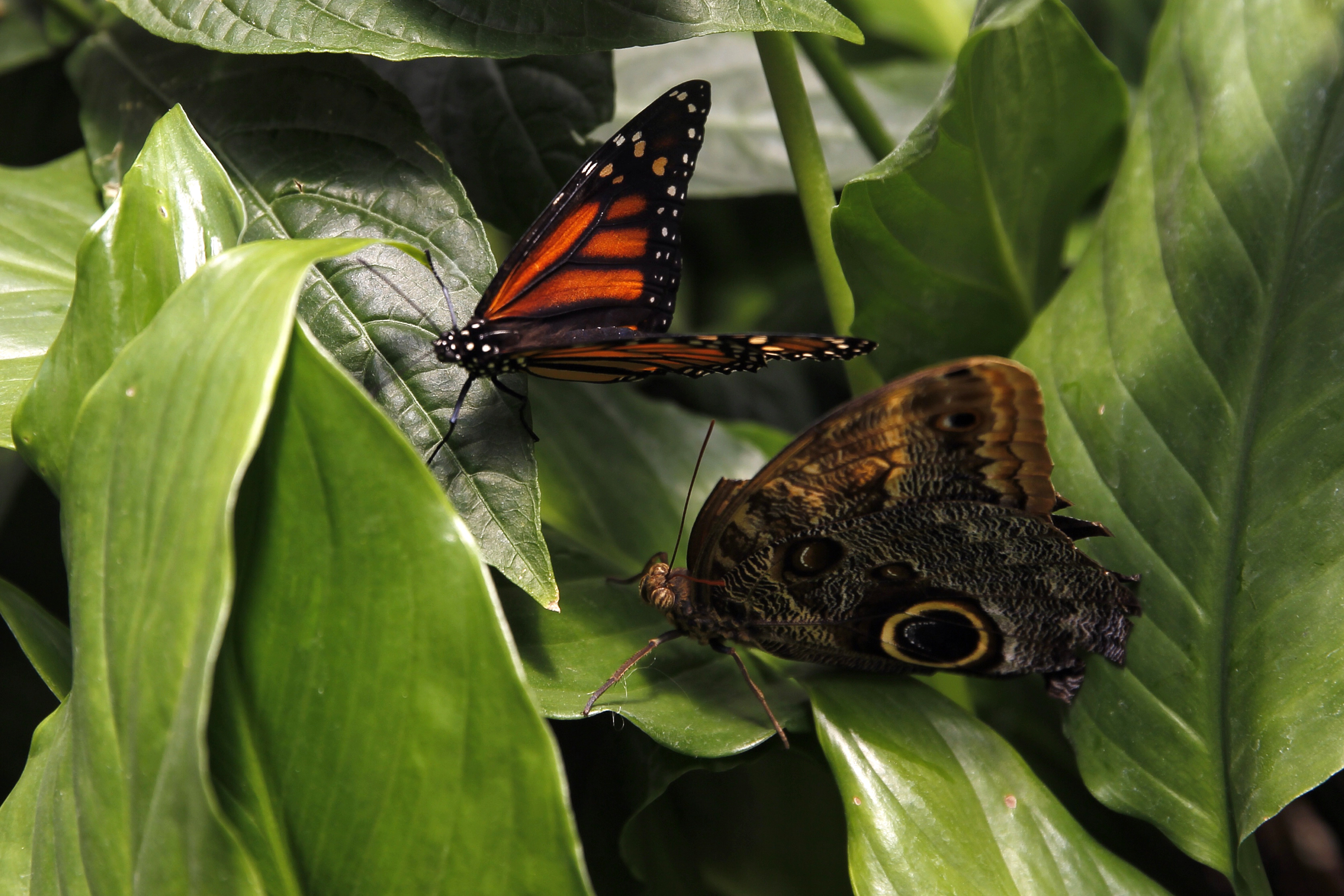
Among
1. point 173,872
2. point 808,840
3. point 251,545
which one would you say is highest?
point 251,545

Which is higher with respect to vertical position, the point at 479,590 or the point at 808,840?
the point at 479,590

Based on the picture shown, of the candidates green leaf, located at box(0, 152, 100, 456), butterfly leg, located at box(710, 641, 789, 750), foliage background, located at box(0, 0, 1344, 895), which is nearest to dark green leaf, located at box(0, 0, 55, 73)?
foliage background, located at box(0, 0, 1344, 895)

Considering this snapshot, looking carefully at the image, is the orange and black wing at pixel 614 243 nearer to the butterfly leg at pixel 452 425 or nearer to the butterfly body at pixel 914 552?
the butterfly leg at pixel 452 425

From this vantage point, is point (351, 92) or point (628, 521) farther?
point (628, 521)

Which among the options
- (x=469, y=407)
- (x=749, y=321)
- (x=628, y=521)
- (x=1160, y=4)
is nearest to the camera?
(x=469, y=407)

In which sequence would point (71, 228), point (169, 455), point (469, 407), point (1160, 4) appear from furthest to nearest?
point (1160, 4), point (71, 228), point (469, 407), point (169, 455)

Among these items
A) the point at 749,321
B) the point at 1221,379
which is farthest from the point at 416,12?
the point at 749,321

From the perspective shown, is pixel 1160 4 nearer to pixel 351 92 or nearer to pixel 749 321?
pixel 749 321
